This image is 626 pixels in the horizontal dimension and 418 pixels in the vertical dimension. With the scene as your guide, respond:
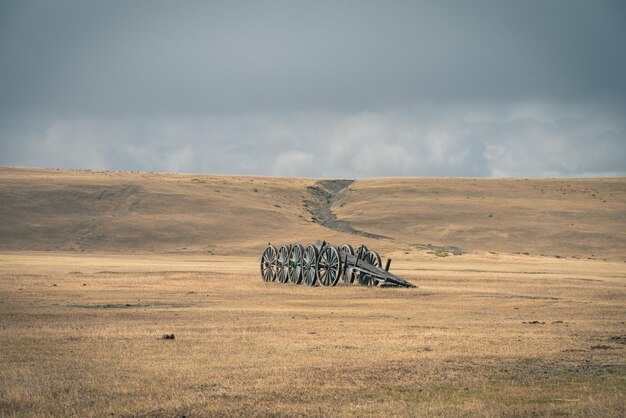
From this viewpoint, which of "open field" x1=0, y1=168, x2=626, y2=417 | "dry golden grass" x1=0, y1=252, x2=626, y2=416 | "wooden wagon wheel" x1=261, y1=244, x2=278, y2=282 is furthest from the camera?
"wooden wagon wheel" x1=261, y1=244, x2=278, y2=282

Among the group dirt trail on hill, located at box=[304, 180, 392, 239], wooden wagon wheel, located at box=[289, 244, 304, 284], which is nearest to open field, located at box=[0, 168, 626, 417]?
wooden wagon wheel, located at box=[289, 244, 304, 284]

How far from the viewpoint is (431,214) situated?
105250mm

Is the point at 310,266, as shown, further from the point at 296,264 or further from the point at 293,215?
the point at 293,215

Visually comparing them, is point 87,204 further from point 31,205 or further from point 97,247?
point 97,247

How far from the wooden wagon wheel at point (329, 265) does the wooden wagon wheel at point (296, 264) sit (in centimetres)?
141

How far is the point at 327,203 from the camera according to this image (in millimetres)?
126500

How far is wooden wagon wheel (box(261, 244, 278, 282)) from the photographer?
44.6 m

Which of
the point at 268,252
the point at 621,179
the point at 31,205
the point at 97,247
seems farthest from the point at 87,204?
the point at 621,179

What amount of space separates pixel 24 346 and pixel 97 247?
233 feet

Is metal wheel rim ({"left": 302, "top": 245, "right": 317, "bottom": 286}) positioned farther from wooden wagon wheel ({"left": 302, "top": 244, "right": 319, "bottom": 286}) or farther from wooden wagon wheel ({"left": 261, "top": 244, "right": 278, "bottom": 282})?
wooden wagon wheel ({"left": 261, "top": 244, "right": 278, "bottom": 282})

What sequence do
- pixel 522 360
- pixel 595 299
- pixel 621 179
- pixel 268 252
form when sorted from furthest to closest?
pixel 621 179
pixel 268 252
pixel 595 299
pixel 522 360

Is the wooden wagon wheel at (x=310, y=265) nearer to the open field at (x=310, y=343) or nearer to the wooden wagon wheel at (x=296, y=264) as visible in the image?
the wooden wagon wheel at (x=296, y=264)

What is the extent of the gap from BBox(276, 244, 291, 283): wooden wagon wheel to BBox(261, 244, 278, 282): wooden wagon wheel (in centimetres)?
29

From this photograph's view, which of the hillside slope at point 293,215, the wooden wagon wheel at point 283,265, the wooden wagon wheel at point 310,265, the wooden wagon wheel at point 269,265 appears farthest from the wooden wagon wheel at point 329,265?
the hillside slope at point 293,215
